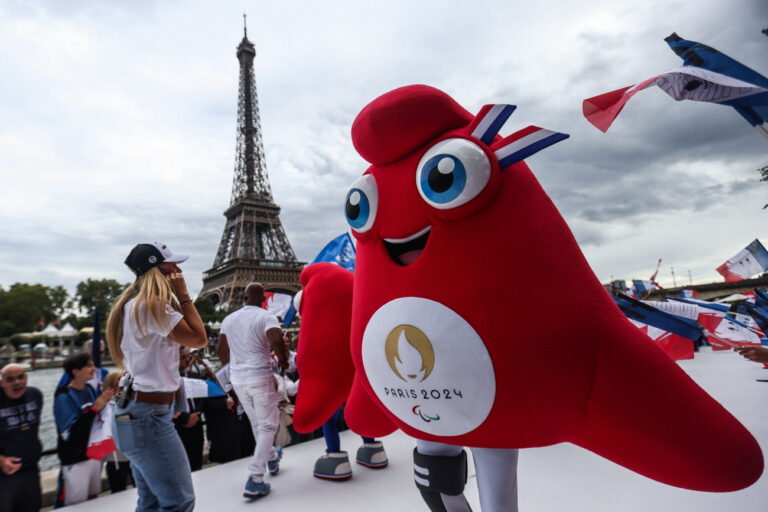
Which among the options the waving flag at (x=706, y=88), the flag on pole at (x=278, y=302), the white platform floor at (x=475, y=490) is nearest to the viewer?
the waving flag at (x=706, y=88)

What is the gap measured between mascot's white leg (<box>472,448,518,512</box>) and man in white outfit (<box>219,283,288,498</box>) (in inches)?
75.3

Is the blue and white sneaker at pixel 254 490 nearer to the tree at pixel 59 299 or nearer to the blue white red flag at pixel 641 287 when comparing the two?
the blue white red flag at pixel 641 287

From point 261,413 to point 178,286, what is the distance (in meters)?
1.31

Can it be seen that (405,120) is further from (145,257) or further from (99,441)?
(99,441)

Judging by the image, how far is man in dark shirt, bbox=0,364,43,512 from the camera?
2.71 m

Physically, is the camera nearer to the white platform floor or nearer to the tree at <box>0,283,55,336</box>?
the white platform floor

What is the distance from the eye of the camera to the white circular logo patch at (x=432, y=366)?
1.13 meters

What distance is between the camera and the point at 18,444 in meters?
2.79

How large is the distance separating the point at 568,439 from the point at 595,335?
313mm

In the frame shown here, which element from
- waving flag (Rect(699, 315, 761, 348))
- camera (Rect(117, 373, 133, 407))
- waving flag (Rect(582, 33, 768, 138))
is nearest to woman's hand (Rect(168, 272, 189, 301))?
camera (Rect(117, 373, 133, 407))

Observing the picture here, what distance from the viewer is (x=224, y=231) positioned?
37938 mm

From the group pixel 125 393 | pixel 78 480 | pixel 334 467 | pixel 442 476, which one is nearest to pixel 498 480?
pixel 442 476

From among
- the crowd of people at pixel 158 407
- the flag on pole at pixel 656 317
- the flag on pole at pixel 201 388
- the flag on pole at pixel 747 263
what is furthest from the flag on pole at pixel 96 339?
the flag on pole at pixel 747 263

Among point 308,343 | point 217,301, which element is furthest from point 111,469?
point 217,301
